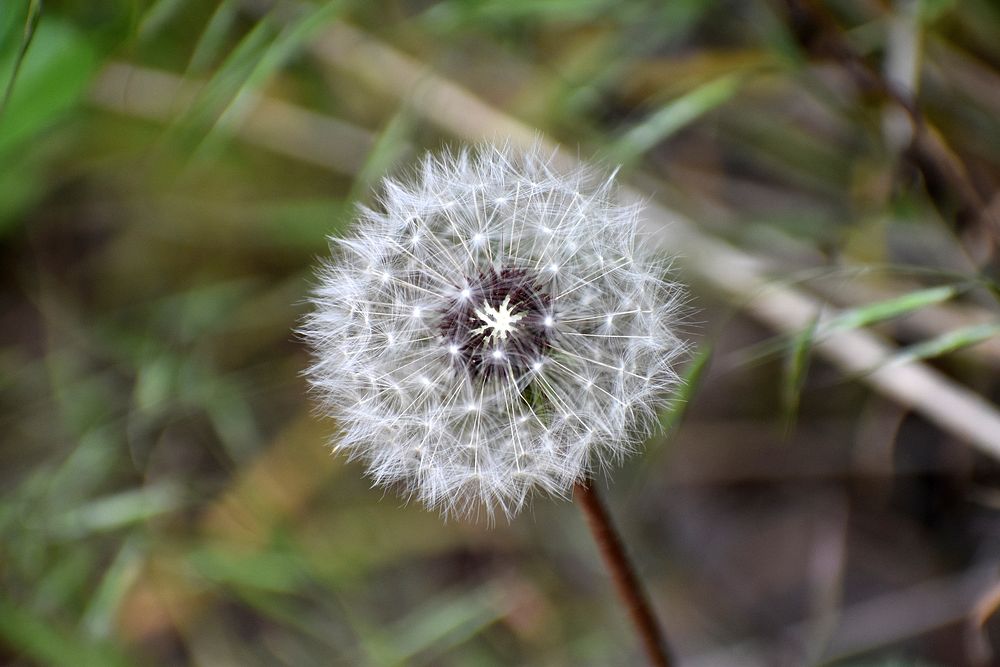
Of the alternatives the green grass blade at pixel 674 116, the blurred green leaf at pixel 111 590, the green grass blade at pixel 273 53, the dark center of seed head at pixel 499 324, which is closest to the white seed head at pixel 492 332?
the dark center of seed head at pixel 499 324

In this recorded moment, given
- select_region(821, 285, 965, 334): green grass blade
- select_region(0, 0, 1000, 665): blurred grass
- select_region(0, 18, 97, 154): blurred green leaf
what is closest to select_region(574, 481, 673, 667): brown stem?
select_region(821, 285, 965, 334): green grass blade

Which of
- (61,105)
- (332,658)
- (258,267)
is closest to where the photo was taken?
(61,105)

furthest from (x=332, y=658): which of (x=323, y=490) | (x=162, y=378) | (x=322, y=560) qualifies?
(x=162, y=378)

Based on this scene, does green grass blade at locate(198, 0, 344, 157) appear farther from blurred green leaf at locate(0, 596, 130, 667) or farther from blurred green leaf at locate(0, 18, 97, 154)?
blurred green leaf at locate(0, 596, 130, 667)

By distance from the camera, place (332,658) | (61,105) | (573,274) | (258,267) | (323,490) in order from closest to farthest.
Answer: (573,274)
(61,105)
(332,658)
(323,490)
(258,267)

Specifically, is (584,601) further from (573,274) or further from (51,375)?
(51,375)

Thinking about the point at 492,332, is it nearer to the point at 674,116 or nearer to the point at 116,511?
the point at 674,116

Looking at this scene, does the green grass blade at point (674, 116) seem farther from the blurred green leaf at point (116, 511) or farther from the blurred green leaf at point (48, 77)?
the blurred green leaf at point (116, 511)
